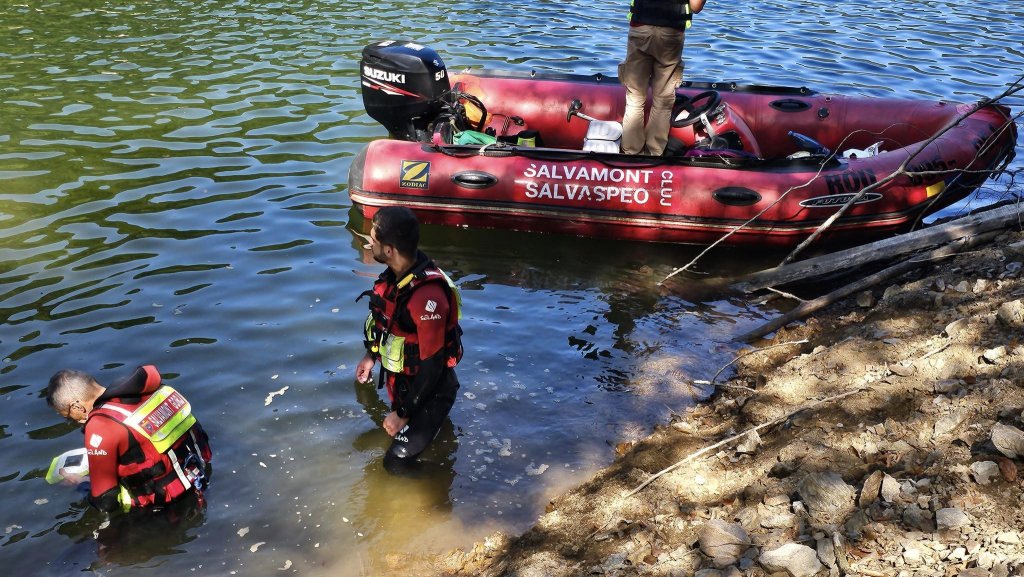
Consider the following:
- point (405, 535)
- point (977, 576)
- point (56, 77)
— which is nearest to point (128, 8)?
point (56, 77)

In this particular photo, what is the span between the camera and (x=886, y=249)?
642cm

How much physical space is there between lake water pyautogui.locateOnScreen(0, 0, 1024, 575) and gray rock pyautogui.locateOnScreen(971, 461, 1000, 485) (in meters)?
2.11

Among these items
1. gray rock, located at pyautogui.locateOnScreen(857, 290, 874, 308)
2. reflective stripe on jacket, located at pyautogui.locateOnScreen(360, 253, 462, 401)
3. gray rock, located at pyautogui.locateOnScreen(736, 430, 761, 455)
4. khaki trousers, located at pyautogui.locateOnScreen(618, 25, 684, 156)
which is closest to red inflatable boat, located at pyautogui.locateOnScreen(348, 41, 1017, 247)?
khaki trousers, located at pyautogui.locateOnScreen(618, 25, 684, 156)

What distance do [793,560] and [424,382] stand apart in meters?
1.91

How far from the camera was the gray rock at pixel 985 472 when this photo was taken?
129 inches

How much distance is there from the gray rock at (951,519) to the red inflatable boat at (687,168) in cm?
415

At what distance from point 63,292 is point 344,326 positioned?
205 centimetres

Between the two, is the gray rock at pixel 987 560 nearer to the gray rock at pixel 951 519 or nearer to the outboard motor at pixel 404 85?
the gray rock at pixel 951 519

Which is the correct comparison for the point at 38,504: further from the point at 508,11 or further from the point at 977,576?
the point at 508,11

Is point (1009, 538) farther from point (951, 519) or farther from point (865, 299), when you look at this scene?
point (865, 299)

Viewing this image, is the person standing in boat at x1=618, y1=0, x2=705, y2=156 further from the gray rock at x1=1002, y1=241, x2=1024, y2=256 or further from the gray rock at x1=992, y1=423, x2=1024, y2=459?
the gray rock at x1=992, y1=423, x2=1024, y2=459

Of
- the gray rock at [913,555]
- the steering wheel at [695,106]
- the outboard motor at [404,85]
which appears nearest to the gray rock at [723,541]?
the gray rock at [913,555]

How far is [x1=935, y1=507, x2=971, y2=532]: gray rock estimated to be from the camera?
310cm

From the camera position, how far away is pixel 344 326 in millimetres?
6355
